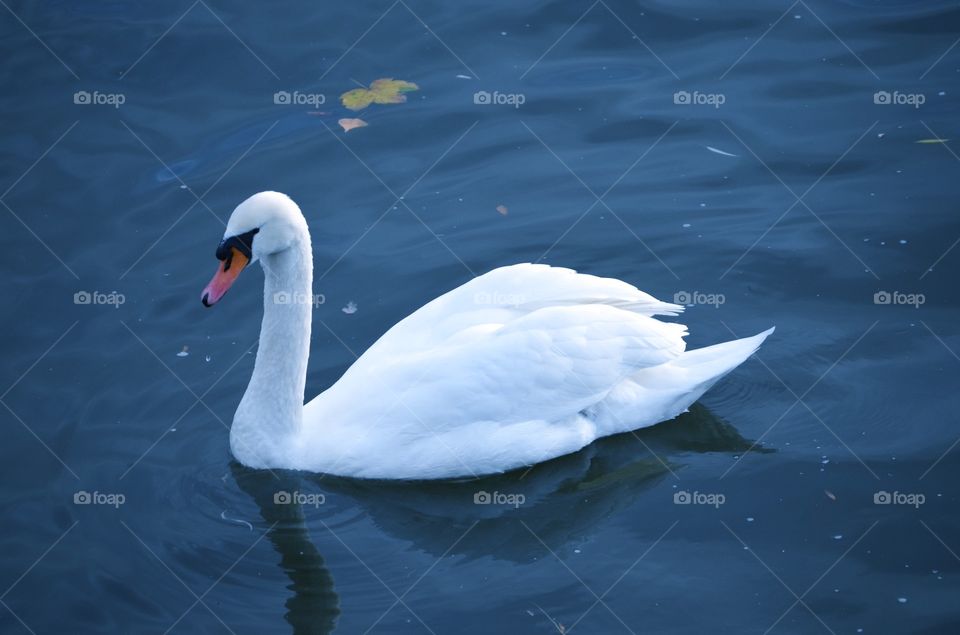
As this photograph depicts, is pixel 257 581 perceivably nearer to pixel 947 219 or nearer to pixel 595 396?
pixel 595 396

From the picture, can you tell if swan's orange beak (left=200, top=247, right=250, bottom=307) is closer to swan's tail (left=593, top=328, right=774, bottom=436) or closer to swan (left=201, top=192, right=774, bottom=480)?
swan (left=201, top=192, right=774, bottom=480)

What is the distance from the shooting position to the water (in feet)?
26.2

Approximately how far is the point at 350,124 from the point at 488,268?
8.30ft

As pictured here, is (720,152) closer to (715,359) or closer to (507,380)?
(715,359)

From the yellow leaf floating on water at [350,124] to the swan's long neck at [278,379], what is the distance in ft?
13.2

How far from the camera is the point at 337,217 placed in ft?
37.3

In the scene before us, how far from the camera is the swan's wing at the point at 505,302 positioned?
8.84m

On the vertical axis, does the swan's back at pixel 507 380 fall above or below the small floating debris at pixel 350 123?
below

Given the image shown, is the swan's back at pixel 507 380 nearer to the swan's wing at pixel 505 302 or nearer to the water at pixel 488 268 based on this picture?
the swan's wing at pixel 505 302

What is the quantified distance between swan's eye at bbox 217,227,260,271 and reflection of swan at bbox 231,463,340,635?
4.93ft

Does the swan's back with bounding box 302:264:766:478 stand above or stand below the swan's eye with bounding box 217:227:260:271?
below

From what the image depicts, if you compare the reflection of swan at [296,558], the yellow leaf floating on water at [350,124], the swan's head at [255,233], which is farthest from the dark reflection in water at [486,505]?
the yellow leaf floating on water at [350,124]

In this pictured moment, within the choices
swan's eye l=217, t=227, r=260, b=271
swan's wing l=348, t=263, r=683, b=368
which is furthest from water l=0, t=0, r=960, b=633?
swan's eye l=217, t=227, r=260, b=271

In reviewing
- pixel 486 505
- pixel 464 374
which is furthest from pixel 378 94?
pixel 486 505
